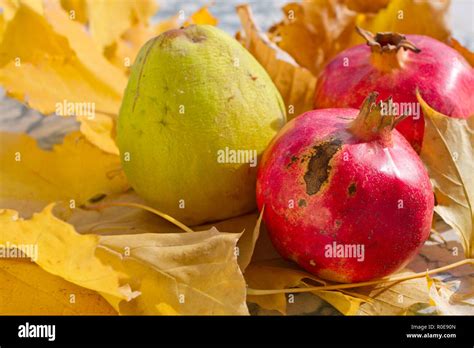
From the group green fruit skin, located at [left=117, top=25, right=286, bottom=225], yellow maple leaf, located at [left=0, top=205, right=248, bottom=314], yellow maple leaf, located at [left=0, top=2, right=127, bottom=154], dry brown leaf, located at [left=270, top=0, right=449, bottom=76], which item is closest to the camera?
yellow maple leaf, located at [left=0, top=205, right=248, bottom=314]

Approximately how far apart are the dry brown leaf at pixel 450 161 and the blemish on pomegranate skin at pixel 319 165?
0.31ft

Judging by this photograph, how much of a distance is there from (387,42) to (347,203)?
0.64ft

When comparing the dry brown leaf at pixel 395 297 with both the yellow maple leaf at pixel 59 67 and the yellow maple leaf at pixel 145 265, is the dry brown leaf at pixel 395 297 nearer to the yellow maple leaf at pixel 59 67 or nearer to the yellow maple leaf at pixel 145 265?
the yellow maple leaf at pixel 145 265

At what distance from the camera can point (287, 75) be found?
790mm

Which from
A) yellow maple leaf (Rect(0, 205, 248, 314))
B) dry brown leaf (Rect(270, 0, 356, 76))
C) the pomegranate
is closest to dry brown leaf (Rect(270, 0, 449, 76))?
dry brown leaf (Rect(270, 0, 356, 76))

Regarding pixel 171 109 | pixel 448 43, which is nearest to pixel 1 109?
pixel 171 109

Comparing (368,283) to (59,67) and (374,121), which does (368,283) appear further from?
(59,67)

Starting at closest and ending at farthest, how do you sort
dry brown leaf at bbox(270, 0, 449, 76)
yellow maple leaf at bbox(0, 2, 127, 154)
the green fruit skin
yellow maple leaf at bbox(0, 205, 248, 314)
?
yellow maple leaf at bbox(0, 205, 248, 314), the green fruit skin, yellow maple leaf at bbox(0, 2, 127, 154), dry brown leaf at bbox(270, 0, 449, 76)

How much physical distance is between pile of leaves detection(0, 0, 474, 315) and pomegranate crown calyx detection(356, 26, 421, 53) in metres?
0.08

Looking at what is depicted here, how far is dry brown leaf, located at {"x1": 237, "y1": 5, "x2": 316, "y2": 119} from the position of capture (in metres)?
0.79

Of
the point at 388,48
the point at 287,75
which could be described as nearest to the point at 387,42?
the point at 388,48

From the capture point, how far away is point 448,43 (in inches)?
32.3

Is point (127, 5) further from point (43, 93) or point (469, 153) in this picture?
point (469, 153)

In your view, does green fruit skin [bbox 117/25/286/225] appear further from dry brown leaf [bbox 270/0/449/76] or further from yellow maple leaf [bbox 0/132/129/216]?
dry brown leaf [bbox 270/0/449/76]
